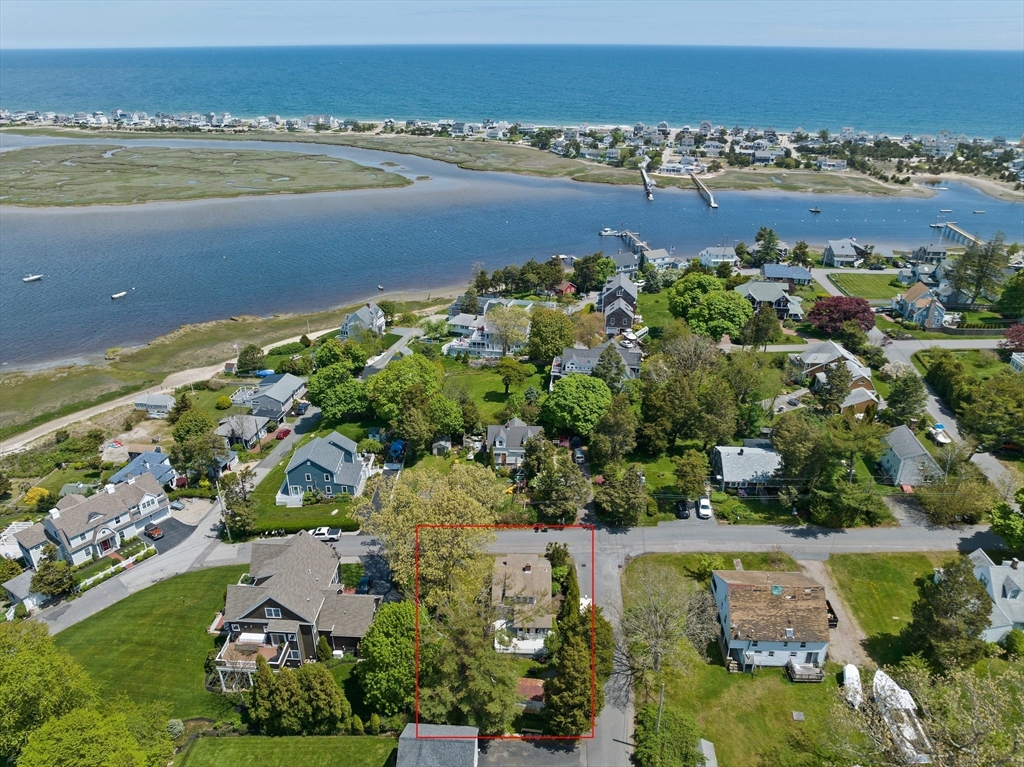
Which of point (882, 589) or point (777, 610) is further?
point (882, 589)

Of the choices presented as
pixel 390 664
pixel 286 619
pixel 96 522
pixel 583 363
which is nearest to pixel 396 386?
pixel 583 363

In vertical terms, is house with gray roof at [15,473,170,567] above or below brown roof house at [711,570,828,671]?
below

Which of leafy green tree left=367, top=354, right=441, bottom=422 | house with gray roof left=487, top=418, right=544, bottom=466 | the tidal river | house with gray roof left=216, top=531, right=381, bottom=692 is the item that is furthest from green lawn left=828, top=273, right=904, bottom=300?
house with gray roof left=216, top=531, right=381, bottom=692

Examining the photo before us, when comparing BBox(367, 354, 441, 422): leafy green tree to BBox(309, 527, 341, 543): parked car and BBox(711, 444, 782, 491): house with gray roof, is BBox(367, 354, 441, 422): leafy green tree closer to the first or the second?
BBox(309, 527, 341, 543): parked car

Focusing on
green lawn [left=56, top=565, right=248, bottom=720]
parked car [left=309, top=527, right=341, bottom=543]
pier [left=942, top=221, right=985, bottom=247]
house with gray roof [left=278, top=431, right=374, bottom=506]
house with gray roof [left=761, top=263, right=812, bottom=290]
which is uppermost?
pier [left=942, top=221, right=985, bottom=247]

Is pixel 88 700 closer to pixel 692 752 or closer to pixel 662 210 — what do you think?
pixel 692 752

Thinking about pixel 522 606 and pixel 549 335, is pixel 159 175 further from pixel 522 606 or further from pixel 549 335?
pixel 522 606

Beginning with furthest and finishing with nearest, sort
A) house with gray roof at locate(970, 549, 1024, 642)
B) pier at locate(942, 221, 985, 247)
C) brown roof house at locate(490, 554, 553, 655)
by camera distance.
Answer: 1. pier at locate(942, 221, 985, 247)
2. brown roof house at locate(490, 554, 553, 655)
3. house with gray roof at locate(970, 549, 1024, 642)
